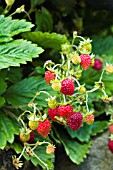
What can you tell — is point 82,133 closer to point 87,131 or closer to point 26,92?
point 87,131

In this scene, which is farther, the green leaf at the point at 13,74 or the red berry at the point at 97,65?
the red berry at the point at 97,65

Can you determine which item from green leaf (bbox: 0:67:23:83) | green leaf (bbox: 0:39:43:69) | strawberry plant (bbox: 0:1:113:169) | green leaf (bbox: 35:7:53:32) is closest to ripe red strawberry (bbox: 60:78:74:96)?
strawberry plant (bbox: 0:1:113:169)

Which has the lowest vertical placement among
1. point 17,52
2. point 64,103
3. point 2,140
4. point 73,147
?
point 73,147

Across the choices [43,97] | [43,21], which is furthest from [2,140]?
[43,21]

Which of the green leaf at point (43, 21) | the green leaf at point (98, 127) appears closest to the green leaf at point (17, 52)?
the green leaf at point (43, 21)

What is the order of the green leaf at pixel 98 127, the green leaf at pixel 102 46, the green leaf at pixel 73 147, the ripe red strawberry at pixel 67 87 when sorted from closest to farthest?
the ripe red strawberry at pixel 67 87 → the green leaf at pixel 73 147 → the green leaf at pixel 98 127 → the green leaf at pixel 102 46

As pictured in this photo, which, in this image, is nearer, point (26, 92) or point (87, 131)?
point (26, 92)

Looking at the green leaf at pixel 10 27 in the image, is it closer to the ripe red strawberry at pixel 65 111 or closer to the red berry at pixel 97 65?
the ripe red strawberry at pixel 65 111
